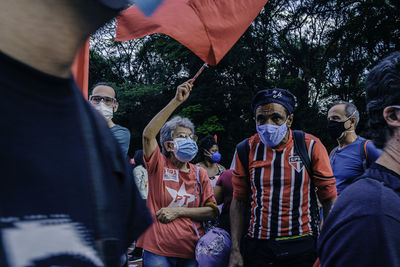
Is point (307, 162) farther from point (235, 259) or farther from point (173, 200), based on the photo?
point (173, 200)

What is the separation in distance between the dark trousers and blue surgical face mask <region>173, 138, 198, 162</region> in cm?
107

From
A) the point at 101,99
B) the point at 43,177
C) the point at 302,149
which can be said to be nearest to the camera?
the point at 43,177

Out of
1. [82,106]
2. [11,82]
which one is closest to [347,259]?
[82,106]

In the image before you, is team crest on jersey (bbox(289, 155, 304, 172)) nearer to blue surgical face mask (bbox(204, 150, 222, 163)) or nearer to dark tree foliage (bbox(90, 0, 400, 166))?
blue surgical face mask (bbox(204, 150, 222, 163))

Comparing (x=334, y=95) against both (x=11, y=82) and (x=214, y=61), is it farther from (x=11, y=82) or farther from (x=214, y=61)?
(x=11, y=82)

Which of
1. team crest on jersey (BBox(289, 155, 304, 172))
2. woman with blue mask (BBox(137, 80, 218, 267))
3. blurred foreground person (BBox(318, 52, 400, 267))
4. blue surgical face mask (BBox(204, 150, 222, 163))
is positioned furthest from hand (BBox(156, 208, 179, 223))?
blue surgical face mask (BBox(204, 150, 222, 163))

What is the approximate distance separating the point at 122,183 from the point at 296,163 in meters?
2.26

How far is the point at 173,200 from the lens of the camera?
3.20m

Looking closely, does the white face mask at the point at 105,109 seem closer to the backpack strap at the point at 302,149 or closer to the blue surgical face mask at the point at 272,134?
the blue surgical face mask at the point at 272,134

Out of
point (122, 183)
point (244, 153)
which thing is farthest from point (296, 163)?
point (122, 183)

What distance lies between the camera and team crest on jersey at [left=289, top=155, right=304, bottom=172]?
2.80m

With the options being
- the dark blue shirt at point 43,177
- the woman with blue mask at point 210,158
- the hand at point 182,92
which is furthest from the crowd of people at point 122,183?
the woman with blue mask at point 210,158

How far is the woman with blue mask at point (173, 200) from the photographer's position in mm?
3072

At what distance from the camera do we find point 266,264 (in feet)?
8.91
